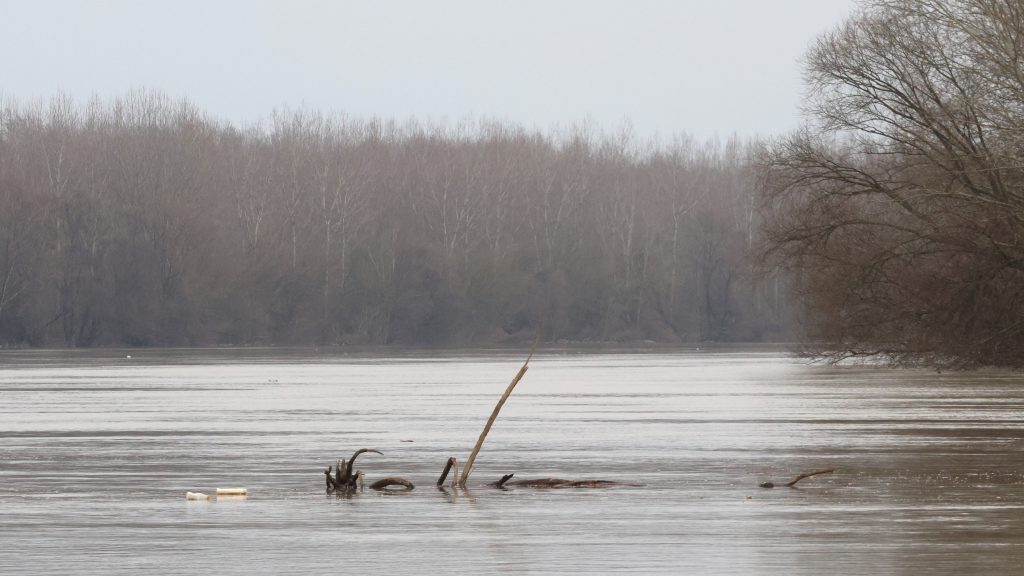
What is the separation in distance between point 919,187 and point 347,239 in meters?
70.1

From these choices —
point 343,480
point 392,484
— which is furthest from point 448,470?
point 343,480

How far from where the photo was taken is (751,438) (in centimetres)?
2352

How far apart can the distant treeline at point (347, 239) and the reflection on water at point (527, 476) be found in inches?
2688

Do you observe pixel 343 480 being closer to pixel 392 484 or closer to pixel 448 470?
pixel 392 484

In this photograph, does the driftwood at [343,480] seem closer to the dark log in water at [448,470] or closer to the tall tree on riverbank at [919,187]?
the dark log in water at [448,470]

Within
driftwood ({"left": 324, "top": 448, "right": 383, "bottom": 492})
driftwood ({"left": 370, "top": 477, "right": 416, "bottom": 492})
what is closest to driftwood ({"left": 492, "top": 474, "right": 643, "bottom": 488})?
driftwood ({"left": 370, "top": 477, "right": 416, "bottom": 492})

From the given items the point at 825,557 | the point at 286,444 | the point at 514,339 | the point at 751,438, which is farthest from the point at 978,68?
the point at 514,339

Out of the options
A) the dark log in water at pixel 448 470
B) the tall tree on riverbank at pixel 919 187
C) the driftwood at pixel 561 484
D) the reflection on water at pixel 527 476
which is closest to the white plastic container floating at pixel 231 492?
the reflection on water at pixel 527 476

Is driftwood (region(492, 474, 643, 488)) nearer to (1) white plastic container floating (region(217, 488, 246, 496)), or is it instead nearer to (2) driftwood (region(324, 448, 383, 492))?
(2) driftwood (region(324, 448, 383, 492))

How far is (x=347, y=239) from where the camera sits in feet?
372

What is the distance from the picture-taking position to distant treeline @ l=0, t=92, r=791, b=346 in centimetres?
10431

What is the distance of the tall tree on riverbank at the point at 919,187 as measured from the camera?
43.2m

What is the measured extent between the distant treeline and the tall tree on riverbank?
177ft

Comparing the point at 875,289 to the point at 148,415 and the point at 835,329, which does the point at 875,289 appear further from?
the point at 148,415
